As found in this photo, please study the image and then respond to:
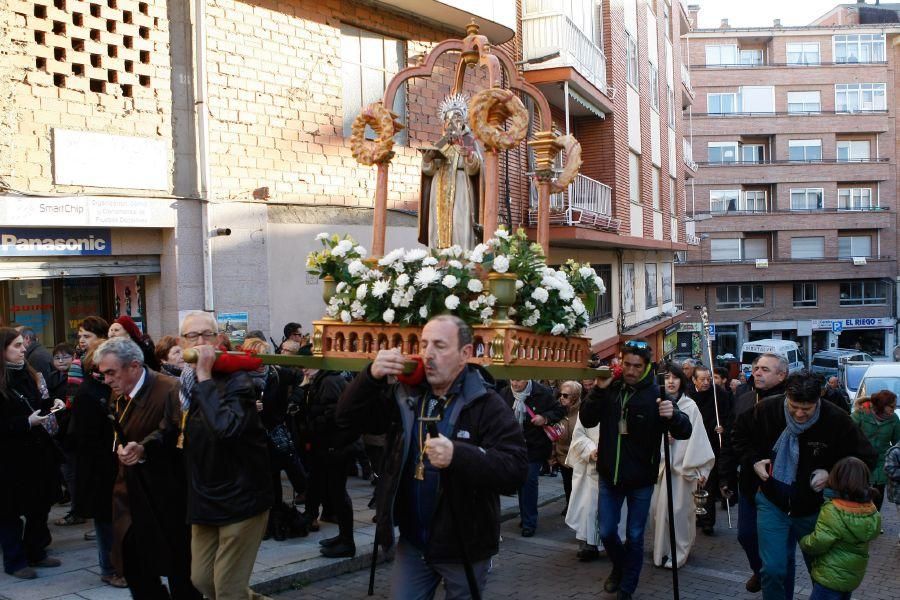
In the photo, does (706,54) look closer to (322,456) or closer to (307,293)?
(307,293)

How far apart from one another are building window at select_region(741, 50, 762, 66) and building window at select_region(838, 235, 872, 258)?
429 inches

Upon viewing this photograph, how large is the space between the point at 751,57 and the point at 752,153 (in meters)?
5.55

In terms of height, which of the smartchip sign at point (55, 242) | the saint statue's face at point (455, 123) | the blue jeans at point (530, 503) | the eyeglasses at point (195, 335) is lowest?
the blue jeans at point (530, 503)

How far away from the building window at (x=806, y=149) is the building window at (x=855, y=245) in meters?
4.69

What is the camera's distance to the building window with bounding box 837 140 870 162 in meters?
47.3

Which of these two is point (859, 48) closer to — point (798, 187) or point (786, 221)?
point (798, 187)

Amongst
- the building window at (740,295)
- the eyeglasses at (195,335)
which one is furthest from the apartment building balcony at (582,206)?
the building window at (740,295)

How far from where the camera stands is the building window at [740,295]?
46531mm

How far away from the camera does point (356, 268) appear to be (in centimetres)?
576

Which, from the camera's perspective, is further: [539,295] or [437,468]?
[539,295]

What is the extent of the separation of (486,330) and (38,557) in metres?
4.46

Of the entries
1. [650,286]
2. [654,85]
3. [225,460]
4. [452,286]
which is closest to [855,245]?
[650,286]

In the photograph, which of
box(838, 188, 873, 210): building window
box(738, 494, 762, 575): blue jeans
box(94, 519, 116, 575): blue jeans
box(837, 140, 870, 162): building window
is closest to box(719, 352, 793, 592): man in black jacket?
box(738, 494, 762, 575): blue jeans

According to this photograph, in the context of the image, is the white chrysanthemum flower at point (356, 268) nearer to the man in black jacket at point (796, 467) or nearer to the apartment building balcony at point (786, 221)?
the man in black jacket at point (796, 467)
